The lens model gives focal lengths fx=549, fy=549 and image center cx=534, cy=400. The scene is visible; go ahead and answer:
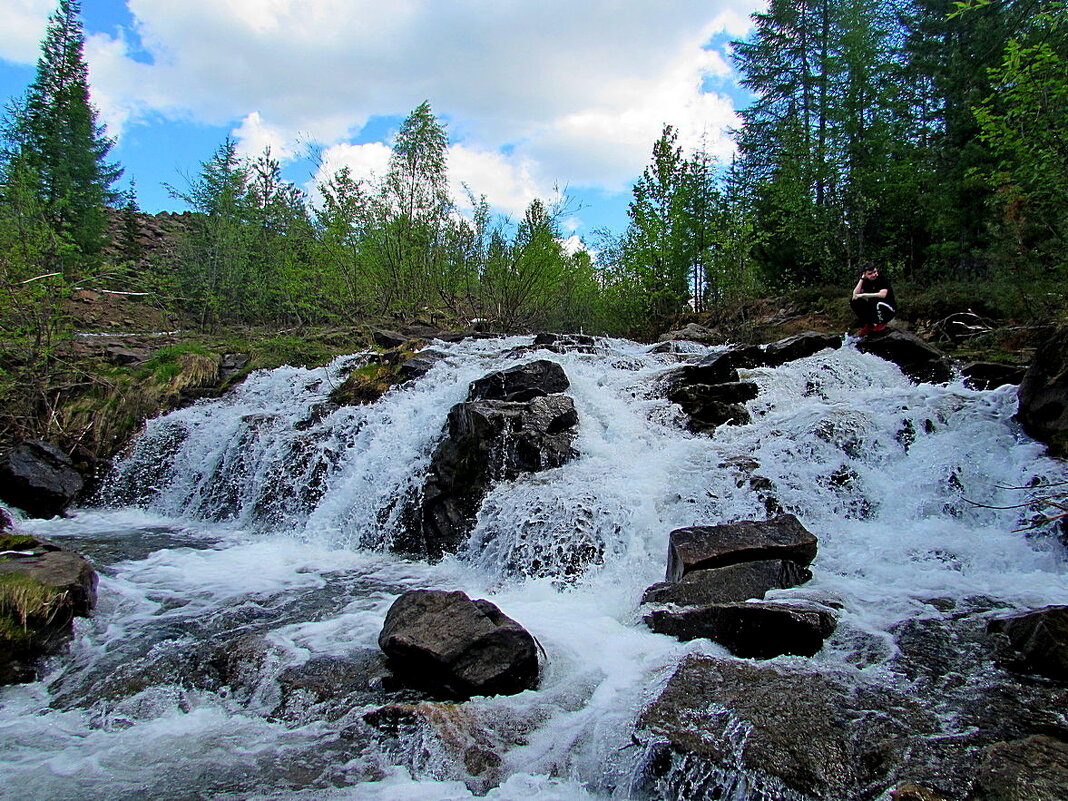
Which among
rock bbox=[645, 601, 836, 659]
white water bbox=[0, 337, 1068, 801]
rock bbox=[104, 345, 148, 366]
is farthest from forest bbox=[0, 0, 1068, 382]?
rock bbox=[645, 601, 836, 659]

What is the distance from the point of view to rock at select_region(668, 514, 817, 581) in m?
4.92

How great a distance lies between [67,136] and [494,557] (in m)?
37.4

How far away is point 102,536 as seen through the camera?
776 centimetres

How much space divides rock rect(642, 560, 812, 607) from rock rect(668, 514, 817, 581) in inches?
5.2

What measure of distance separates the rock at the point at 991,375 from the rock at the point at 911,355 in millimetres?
445

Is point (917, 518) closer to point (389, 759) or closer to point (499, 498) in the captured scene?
point (499, 498)

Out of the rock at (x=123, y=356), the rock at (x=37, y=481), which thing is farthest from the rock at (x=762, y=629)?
the rock at (x=123, y=356)

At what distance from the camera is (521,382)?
30.8 ft

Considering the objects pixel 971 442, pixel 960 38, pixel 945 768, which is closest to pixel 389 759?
pixel 945 768

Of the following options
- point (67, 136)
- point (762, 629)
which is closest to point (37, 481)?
point (762, 629)

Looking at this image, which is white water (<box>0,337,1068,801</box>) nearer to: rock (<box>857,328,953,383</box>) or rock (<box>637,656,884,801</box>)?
rock (<box>637,656,884,801</box>)

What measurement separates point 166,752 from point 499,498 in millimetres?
4241

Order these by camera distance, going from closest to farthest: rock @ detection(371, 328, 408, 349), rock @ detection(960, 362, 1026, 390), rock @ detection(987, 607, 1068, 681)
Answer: rock @ detection(987, 607, 1068, 681)
rock @ detection(960, 362, 1026, 390)
rock @ detection(371, 328, 408, 349)

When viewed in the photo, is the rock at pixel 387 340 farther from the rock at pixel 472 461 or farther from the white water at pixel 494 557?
the rock at pixel 472 461
